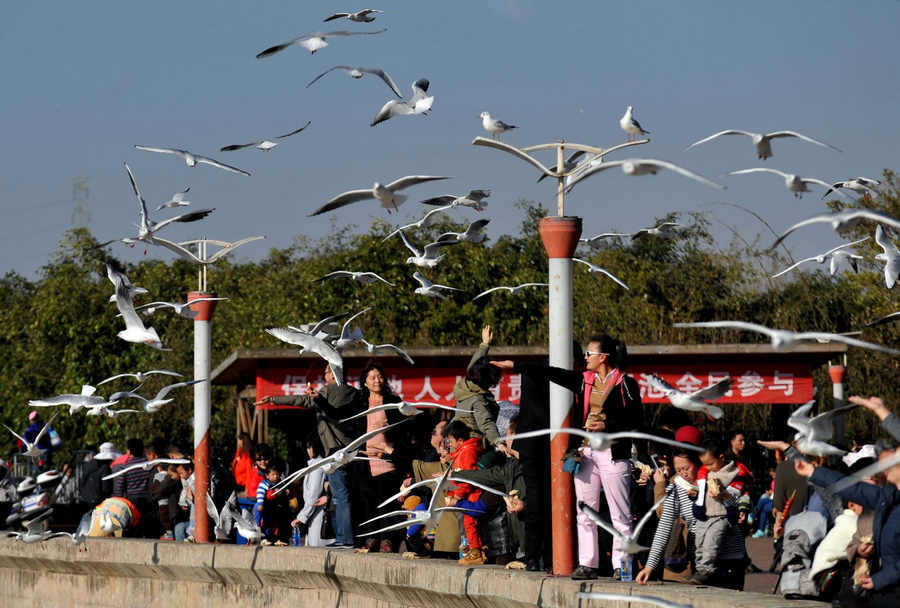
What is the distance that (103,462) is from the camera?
18484 millimetres

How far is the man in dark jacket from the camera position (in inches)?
488

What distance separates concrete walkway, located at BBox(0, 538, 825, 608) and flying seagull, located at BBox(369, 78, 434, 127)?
3347 mm

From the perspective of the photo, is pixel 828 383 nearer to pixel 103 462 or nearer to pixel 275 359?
pixel 275 359

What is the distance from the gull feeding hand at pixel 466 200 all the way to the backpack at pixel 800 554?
13.1ft

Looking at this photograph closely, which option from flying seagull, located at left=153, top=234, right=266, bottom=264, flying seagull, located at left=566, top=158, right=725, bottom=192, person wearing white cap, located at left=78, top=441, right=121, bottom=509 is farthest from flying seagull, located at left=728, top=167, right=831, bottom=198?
person wearing white cap, located at left=78, top=441, right=121, bottom=509

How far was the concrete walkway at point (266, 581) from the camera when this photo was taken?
862 cm

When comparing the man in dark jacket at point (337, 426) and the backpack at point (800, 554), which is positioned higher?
the man in dark jacket at point (337, 426)

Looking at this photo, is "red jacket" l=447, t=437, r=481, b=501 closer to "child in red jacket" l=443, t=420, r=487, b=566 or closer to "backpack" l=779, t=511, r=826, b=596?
"child in red jacket" l=443, t=420, r=487, b=566

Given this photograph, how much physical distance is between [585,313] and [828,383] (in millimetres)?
6551

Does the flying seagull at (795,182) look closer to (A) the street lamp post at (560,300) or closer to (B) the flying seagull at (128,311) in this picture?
(A) the street lamp post at (560,300)

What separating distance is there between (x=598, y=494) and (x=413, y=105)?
11.6ft

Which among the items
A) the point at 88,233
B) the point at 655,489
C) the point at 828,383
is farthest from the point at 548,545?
the point at 88,233

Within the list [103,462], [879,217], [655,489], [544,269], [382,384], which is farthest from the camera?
[544,269]

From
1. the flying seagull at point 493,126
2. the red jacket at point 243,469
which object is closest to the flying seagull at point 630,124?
the flying seagull at point 493,126
